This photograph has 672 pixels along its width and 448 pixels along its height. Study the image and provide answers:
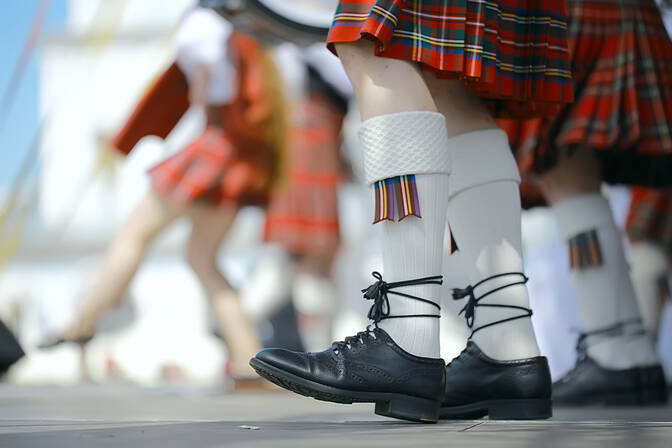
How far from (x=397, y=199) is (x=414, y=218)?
0.03 metres

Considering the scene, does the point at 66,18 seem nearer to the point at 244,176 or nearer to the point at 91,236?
the point at 91,236

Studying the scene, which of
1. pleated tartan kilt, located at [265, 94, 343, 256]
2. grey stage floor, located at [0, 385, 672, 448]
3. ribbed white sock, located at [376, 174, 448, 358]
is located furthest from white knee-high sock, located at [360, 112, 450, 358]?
pleated tartan kilt, located at [265, 94, 343, 256]

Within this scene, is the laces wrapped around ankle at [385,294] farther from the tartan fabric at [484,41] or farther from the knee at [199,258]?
the knee at [199,258]

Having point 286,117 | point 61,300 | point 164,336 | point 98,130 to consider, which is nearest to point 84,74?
point 98,130

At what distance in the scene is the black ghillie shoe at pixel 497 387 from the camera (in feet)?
3.69

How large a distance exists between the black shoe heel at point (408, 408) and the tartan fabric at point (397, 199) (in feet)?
0.60

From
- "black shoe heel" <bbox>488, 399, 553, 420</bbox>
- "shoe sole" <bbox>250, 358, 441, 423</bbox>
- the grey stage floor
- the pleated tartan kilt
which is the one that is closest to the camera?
the grey stage floor

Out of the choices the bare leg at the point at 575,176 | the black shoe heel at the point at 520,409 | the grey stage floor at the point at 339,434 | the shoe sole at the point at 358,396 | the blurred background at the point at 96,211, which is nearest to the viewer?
the grey stage floor at the point at 339,434

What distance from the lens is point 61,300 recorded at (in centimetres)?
508

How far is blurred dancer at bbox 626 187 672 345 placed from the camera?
2.36 m

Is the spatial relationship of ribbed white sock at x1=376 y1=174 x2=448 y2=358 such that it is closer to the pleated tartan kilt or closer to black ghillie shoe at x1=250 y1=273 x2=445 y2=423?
black ghillie shoe at x1=250 y1=273 x2=445 y2=423

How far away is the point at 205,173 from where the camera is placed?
108 inches

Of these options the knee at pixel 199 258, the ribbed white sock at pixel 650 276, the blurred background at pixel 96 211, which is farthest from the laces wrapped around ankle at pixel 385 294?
the blurred background at pixel 96 211

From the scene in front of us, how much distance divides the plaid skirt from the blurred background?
4.34 feet
